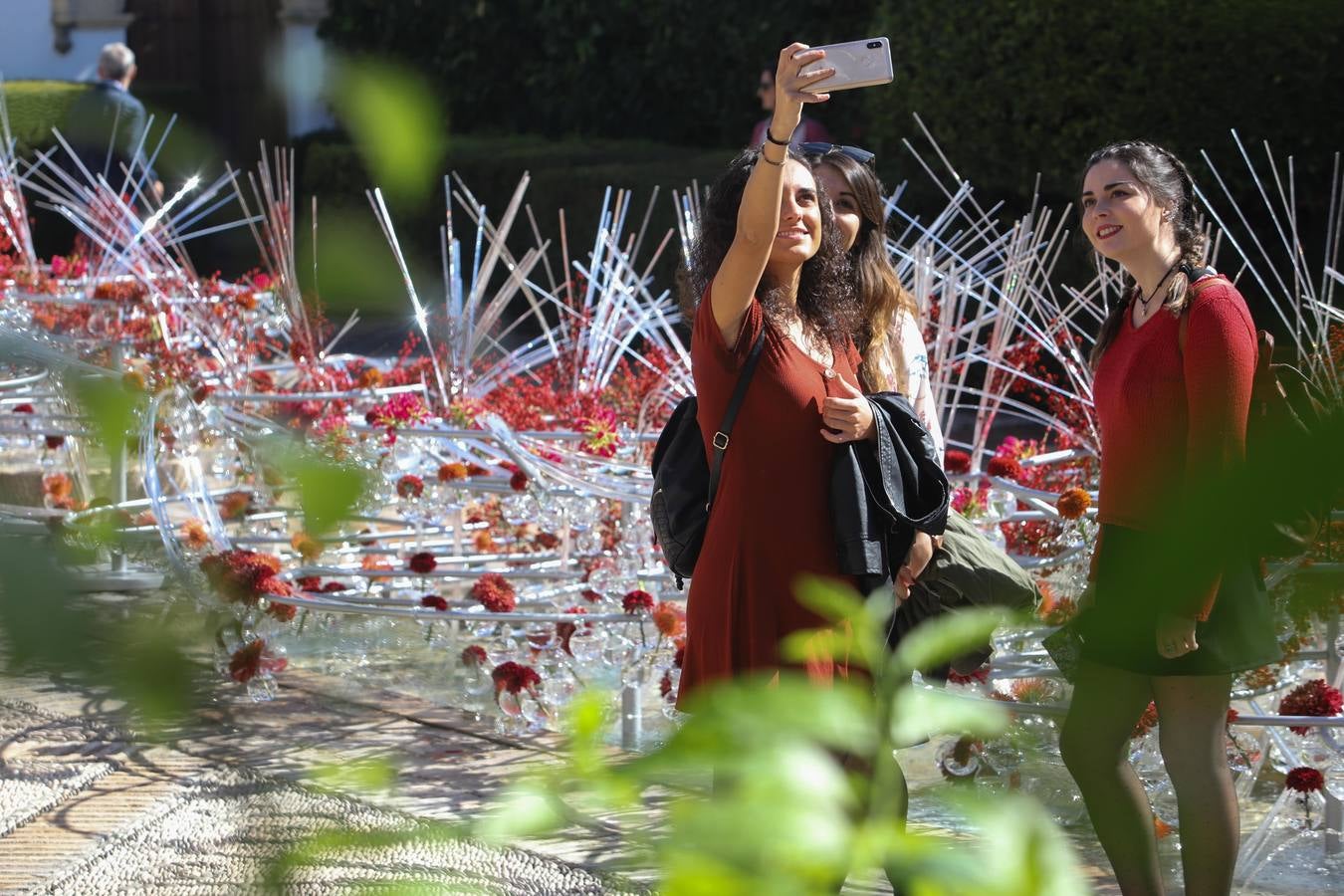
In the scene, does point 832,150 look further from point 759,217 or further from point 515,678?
point 515,678

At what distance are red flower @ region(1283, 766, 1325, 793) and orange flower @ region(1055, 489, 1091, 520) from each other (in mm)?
580

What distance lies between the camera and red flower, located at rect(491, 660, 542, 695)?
10.9 feet

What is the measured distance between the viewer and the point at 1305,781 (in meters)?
2.68

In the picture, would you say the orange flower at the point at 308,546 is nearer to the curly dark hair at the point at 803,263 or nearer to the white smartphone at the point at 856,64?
the white smartphone at the point at 856,64

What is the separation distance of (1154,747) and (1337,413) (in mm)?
2737

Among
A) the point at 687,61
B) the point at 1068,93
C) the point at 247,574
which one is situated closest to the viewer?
the point at 247,574

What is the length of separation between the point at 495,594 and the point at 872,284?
137cm

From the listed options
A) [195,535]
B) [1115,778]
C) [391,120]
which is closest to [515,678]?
[195,535]

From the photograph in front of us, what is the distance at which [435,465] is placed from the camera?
408cm

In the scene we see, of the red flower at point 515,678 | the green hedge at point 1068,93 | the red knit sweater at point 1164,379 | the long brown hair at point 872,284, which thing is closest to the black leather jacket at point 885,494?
the long brown hair at point 872,284

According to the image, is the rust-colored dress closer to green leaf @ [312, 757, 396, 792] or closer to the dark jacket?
the dark jacket

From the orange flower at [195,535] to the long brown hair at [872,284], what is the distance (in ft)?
5.47

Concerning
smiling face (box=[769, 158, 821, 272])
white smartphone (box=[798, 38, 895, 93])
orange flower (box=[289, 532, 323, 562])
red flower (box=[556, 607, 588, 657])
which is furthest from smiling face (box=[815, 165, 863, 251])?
orange flower (box=[289, 532, 323, 562])

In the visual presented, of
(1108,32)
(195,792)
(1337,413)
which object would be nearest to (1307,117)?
(1108,32)
